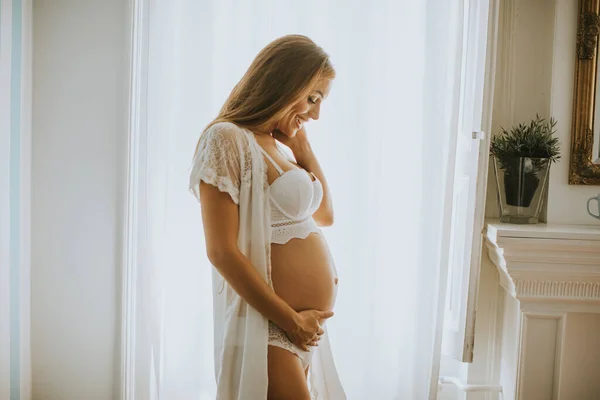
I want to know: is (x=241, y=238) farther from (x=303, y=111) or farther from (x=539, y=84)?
(x=539, y=84)

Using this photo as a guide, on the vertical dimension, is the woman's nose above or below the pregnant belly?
above

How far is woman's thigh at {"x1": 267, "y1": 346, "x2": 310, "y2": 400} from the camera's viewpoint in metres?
1.71

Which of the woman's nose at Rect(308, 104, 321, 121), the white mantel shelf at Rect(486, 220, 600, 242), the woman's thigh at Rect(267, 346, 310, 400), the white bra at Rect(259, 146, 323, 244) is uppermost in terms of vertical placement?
the woman's nose at Rect(308, 104, 321, 121)

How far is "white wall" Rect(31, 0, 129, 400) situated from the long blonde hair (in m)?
0.74

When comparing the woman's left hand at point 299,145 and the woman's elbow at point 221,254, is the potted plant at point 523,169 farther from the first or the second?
the woman's elbow at point 221,254

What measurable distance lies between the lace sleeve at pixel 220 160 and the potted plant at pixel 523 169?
119 centimetres

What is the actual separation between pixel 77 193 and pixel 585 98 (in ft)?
6.70

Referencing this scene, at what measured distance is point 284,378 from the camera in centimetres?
172

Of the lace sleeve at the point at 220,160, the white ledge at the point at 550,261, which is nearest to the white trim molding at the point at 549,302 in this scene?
the white ledge at the point at 550,261

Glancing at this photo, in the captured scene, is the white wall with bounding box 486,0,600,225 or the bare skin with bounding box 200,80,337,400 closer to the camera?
the bare skin with bounding box 200,80,337,400

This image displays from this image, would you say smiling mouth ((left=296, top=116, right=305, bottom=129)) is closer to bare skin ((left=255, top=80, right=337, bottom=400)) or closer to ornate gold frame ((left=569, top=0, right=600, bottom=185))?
bare skin ((left=255, top=80, right=337, bottom=400))

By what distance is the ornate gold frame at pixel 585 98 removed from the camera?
7.97 feet

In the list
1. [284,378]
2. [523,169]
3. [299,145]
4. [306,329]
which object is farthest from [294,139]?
[523,169]

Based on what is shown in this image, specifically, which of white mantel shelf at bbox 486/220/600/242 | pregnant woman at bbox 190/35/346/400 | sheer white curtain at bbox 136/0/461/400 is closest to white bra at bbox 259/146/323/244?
pregnant woman at bbox 190/35/346/400
